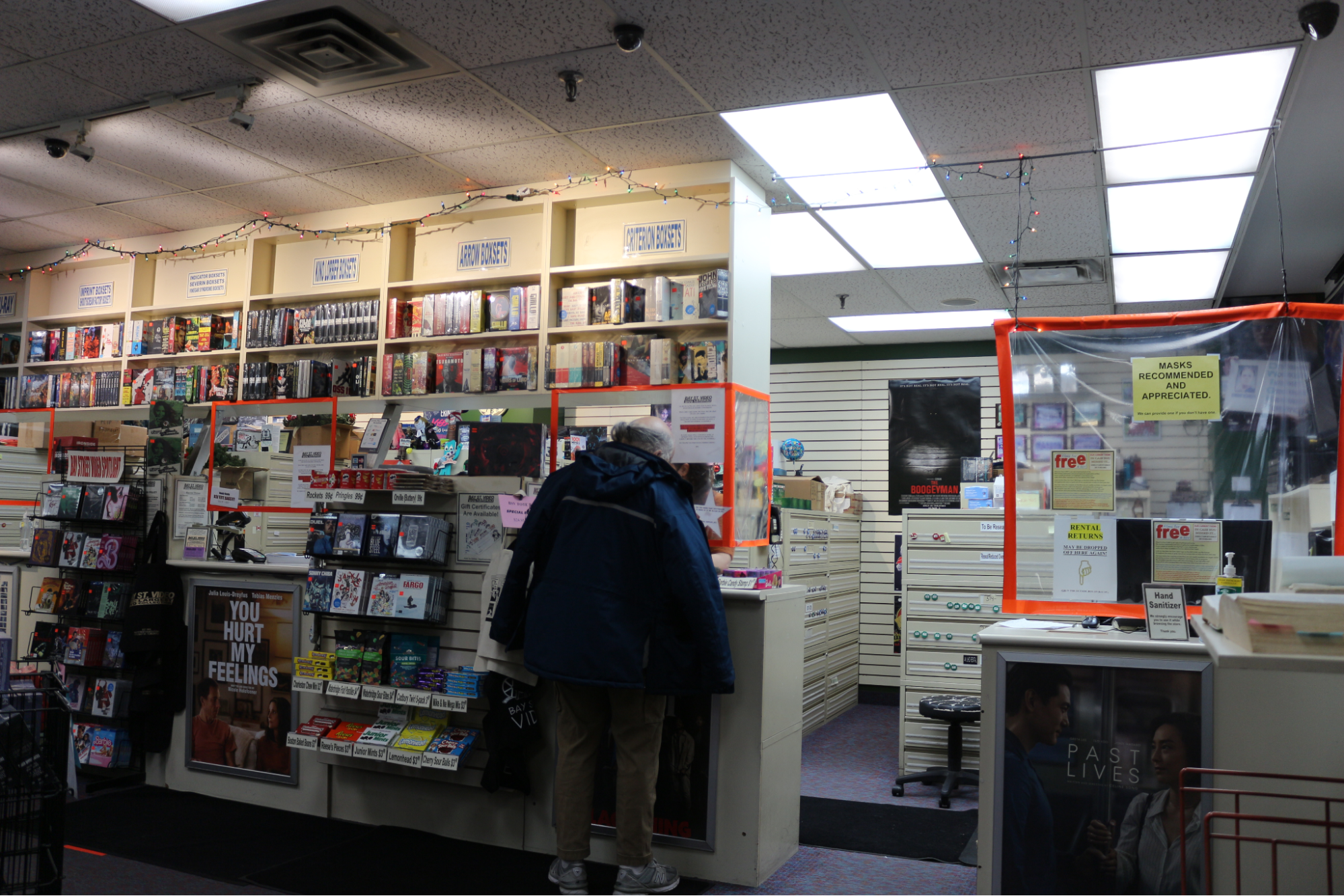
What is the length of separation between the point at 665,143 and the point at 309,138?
1784 mm

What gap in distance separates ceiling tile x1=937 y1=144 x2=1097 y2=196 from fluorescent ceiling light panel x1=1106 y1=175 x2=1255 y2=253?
0.90ft

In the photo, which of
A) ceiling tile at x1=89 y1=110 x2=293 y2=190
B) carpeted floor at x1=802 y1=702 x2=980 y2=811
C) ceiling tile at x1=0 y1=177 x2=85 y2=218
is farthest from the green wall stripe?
ceiling tile at x1=0 y1=177 x2=85 y2=218

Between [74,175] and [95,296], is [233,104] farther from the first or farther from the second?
[95,296]

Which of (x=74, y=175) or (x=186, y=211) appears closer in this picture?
(x=74, y=175)

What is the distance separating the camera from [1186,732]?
2.87 meters

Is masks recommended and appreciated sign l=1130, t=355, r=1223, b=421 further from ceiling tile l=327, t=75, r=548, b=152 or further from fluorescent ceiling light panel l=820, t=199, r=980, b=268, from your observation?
ceiling tile l=327, t=75, r=548, b=152

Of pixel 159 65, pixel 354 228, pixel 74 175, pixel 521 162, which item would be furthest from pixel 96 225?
pixel 521 162

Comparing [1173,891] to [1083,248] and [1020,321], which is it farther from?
[1083,248]

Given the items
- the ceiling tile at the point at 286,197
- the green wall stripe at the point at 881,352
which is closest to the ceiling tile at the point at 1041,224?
the green wall stripe at the point at 881,352

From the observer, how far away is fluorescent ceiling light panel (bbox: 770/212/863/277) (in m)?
5.80

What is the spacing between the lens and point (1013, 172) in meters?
4.95

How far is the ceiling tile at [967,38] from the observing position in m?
3.47

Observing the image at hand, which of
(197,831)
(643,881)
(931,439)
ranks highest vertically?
(931,439)

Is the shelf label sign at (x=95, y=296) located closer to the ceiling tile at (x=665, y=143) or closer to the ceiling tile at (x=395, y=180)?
the ceiling tile at (x=395, y=180)
